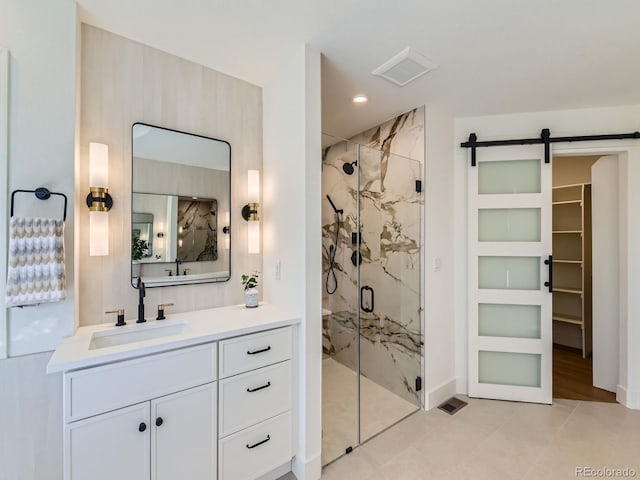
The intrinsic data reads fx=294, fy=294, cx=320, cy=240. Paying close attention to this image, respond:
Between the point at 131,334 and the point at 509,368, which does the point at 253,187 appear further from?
the point at 509,368

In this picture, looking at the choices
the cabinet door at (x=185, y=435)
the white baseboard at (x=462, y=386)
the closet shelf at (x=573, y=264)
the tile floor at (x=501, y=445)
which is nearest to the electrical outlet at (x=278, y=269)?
the cabinet door at (x=185, y=435)

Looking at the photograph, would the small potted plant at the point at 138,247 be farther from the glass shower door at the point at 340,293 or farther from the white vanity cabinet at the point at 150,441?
the glass shower door at the point at 340,293

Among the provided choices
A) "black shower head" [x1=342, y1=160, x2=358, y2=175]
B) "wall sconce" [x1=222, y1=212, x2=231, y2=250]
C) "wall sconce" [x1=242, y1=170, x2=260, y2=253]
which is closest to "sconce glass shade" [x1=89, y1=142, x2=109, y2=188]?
"wall sconce" [x1=222, y1=212, x2=231, y2=250]

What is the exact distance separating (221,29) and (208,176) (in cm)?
88

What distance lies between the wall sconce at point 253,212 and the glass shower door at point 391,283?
3.03ft

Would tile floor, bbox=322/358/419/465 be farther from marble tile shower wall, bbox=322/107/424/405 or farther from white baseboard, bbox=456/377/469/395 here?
white baseboard, bbox=456/377/469/395

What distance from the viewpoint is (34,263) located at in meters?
1.36

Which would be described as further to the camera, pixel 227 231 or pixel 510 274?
pixel 510 274

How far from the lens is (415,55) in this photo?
186 centimetres

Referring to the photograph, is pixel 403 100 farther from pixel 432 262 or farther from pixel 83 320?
pixel 83 320

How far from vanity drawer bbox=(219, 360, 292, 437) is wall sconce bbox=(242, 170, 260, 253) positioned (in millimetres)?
880

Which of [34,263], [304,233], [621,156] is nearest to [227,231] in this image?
[304,233]

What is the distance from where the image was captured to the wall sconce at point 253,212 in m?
2.17

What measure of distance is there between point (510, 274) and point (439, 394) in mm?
1302
